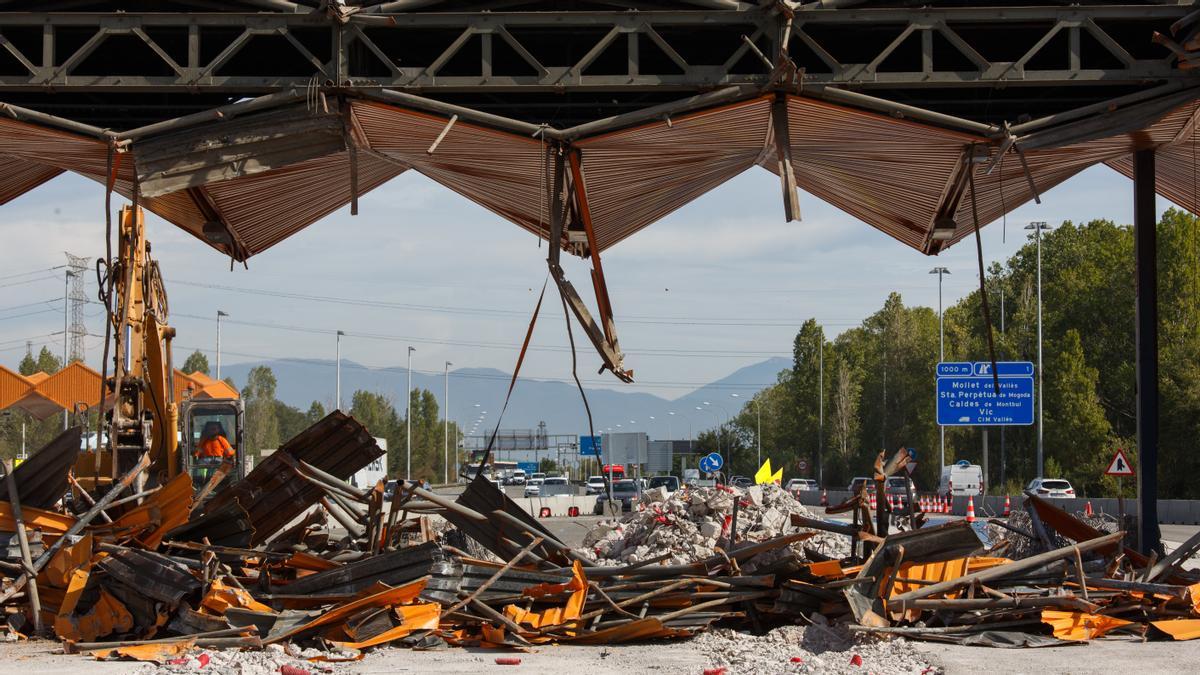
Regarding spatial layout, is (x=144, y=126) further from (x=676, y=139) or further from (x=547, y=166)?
(x=676, y=139)

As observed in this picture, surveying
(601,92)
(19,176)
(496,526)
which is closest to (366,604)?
(496,526)

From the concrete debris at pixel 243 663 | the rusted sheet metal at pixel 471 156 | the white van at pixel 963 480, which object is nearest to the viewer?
the concrete debris at pixel 243 663

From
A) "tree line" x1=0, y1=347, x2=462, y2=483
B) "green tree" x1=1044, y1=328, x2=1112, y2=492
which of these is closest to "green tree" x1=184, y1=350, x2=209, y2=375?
"tree line" x1=0, y1=347, x2=462, y2=483

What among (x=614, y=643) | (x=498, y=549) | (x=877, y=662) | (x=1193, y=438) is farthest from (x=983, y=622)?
(x=1193, y=438)

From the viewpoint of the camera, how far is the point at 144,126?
13.0 metres

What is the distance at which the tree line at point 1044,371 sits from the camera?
6072 cm

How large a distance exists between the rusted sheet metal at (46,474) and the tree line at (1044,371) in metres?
55.7

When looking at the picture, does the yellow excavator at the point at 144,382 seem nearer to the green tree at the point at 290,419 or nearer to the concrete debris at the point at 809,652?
the concrete debris at the point at 809,652

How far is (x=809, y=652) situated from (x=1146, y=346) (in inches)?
265

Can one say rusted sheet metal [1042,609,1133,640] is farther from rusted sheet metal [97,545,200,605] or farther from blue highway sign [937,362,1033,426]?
blue highway sign [937,362,1033,426]

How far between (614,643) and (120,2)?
794 cm

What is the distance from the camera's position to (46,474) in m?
12.4

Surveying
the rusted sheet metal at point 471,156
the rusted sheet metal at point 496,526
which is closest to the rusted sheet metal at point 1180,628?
the rusted sheet metal at point 496,526

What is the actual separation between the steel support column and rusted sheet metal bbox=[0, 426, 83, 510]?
1149 centimetres
